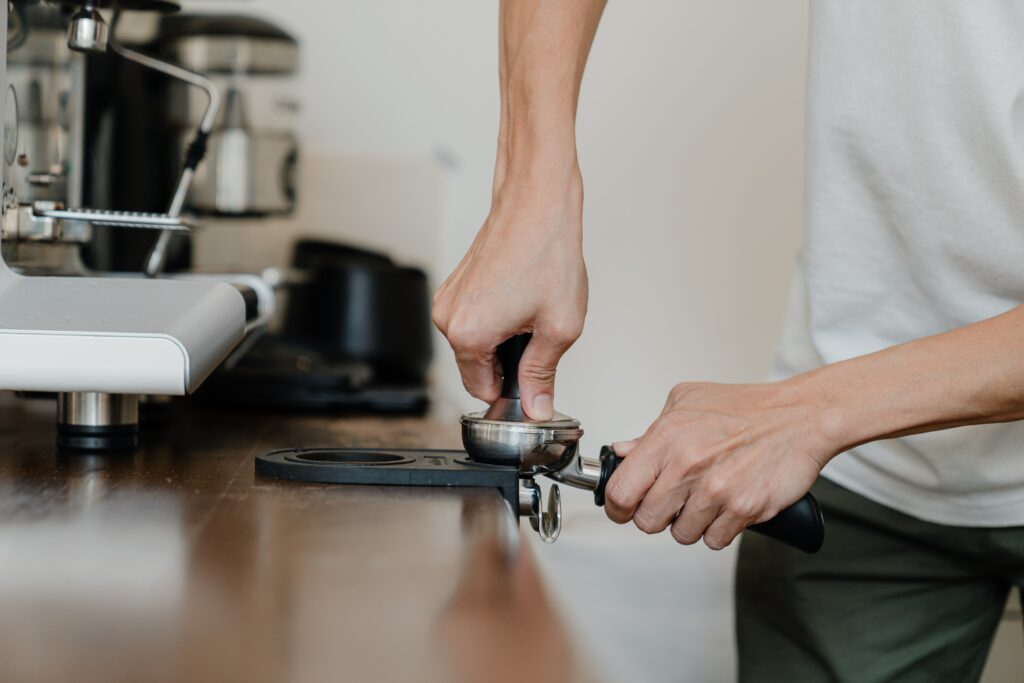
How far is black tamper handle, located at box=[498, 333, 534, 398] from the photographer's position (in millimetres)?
618

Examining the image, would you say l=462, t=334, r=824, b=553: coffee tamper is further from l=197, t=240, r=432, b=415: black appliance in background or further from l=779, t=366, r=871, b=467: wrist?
l=197, t=240, r=432, b=415: black appliance in background

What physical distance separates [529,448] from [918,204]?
0.46 meters

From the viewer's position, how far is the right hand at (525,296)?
2.02ft

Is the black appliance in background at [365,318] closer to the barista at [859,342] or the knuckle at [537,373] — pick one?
the barista at [859,342]

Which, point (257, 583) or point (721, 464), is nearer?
point (257, 583)

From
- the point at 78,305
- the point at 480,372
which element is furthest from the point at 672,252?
the point at 78,305

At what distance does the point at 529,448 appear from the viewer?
1.89 feet

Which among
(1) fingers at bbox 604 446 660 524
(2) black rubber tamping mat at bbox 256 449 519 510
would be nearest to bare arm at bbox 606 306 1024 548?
(1) fingers at bbox 604 446 660 524

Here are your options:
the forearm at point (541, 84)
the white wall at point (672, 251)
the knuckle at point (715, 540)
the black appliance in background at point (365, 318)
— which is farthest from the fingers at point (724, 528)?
the white wall at point (672, 251)

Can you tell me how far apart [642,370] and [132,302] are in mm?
1239

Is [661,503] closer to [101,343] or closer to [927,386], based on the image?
[927,386]

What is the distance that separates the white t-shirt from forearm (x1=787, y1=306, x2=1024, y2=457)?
0.19 m

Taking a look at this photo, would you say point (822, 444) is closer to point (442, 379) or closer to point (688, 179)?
point (688, 179)

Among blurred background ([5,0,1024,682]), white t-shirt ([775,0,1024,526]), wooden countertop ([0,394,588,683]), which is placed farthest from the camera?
blurred background ([5,0,1024,682])
